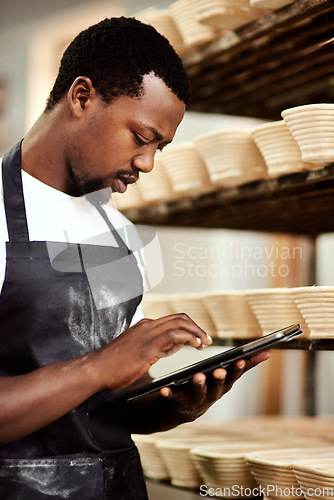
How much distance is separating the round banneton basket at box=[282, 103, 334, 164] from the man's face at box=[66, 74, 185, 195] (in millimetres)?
355

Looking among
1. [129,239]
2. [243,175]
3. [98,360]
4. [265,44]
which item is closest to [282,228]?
[243,175]

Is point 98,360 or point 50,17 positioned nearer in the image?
point 98,360

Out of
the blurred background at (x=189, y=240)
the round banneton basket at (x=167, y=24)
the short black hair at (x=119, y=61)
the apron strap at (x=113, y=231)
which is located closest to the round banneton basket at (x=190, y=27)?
the round banneton basket at (x=167, y=24)

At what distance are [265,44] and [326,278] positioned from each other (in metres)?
0.78

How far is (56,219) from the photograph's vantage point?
1335 millimetres

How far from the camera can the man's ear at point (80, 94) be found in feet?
4.13

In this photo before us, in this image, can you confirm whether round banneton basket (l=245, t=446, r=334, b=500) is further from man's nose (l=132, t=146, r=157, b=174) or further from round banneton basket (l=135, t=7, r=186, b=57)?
round banneton basket (l=135, t=7, r=186, b=57)

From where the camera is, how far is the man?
1.24m

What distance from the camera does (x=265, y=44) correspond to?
181cm

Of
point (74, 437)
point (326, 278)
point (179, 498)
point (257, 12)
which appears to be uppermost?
point (257, 12)

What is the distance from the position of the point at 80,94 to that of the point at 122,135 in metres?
0.12

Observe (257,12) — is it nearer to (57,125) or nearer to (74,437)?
(57,125)

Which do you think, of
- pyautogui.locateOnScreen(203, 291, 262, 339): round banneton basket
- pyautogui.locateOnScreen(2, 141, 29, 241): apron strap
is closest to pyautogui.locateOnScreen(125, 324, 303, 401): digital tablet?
pyautogui.locateOnScreen(2, 141, 29, 241): apron strap

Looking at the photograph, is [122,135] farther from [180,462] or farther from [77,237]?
[180,462]
